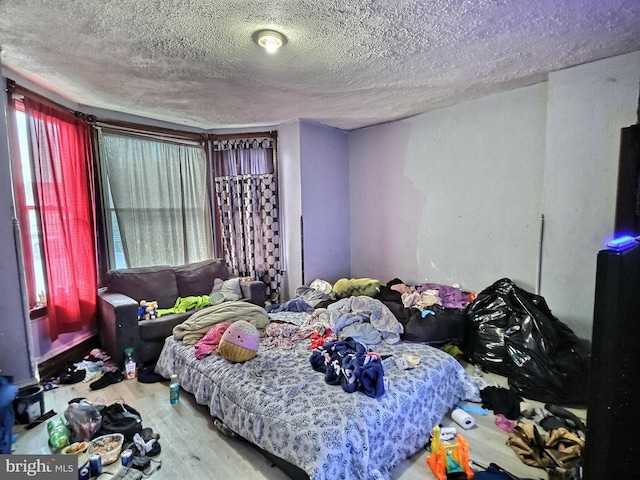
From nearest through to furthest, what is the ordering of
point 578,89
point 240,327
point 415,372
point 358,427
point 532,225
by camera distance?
point 358,427 < point 415,372 < point 240,327 < point 578,89 < point 532,225

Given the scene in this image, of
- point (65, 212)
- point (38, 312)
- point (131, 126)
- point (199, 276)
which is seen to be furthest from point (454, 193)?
point (38, 312)

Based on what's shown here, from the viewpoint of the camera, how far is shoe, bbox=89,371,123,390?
2.52 meters

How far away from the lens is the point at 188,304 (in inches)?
128

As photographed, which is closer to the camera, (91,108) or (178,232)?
(91,108)

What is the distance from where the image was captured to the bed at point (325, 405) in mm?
1439

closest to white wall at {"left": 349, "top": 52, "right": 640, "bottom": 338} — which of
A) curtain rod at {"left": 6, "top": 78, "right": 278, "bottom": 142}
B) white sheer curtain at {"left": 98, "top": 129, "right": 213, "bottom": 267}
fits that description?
curtain rod at {"left": 6, "top": 78, "right": 278, "bottom": 142}

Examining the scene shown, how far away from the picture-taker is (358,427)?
1.49 m

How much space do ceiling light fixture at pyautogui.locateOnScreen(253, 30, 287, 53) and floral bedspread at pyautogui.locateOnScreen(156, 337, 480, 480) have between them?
2.01 meters

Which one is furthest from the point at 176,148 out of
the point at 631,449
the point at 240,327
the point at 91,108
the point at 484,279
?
the point at 631,449

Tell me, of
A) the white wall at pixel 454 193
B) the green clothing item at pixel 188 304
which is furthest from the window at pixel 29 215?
the white wall at pixel 454 193

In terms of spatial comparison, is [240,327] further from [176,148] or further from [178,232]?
[176,148]

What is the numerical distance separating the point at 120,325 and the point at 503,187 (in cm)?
371

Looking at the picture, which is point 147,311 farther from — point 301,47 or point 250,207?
point 301,47

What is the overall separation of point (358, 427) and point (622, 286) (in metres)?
1.18
